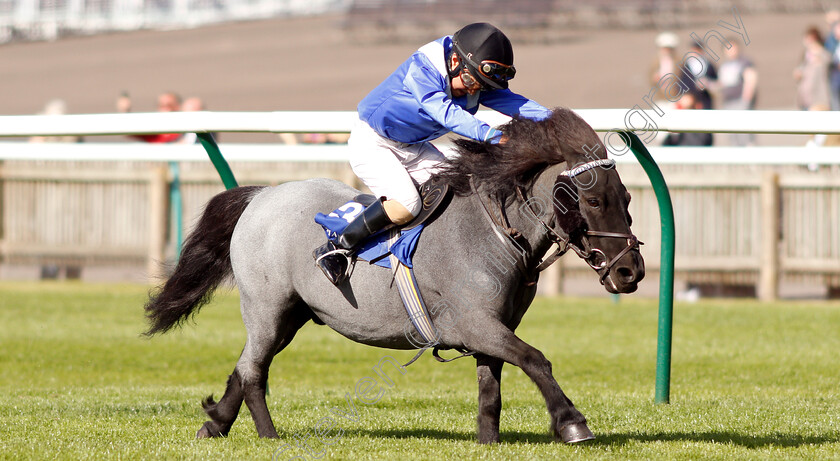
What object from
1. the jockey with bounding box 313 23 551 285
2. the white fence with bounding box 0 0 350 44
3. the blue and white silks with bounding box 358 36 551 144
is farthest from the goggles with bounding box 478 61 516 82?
the white fence with bounding box 0 0 350 44

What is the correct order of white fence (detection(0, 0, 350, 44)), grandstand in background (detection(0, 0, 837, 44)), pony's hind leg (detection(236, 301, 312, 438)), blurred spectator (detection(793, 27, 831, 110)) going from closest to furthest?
1. pony's hind leg (detection(236, 301, 312, 438))
2. blurred spectator (detection(793, 27, 831, 110))
3. grandstand in background (detection(0, 0, 837, 44))
4. white fence (detection(0, 0, 350, 44))

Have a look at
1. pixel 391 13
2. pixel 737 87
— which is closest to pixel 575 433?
pixel 737 87

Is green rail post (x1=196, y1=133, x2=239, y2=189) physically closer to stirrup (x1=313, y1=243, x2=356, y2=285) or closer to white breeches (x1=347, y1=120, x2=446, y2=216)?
white breeches (x1=347, y1=120, x2=446, y2=216)

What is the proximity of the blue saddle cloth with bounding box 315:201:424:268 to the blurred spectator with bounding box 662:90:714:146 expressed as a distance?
7.18 m

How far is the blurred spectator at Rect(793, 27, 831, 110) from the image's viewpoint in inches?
524

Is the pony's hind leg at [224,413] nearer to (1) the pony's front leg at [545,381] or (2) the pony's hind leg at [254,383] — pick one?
(2) the pony's hind leg at [254,383]

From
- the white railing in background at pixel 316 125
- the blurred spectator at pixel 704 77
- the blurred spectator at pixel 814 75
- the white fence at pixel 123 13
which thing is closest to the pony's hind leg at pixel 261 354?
the white railing in background at pixel 316 125

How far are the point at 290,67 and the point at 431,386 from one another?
105 ft

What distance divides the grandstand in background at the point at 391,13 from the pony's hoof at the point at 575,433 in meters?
34.2

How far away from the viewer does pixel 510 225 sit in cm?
442

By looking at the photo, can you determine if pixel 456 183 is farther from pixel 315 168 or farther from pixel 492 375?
pixel 315 168

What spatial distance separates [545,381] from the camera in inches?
165

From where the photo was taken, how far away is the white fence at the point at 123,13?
44312 millimetres

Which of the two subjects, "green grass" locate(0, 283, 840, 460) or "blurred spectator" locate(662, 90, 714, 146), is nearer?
"green grass" locate(0, 283, 840, 460)
